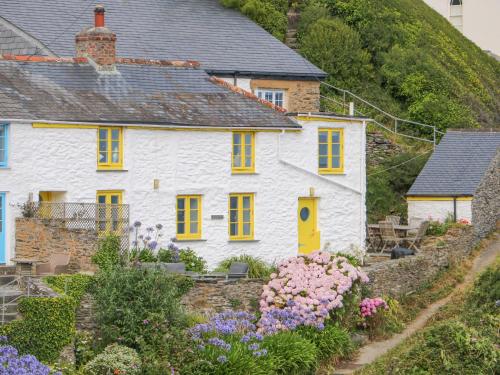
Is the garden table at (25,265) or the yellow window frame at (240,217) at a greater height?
the yellow window frame at (240,217)

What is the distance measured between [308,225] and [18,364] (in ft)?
54.6

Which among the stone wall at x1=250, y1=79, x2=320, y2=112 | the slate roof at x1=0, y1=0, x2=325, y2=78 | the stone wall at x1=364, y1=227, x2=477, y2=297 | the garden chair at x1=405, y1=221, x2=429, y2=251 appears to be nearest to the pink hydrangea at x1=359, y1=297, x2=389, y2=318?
the stone wall at x1=364, y1=227, x2=477, y2=297

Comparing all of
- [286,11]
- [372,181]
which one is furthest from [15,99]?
[286,11]

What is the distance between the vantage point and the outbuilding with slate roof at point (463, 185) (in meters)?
48.0

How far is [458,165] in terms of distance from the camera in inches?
1930

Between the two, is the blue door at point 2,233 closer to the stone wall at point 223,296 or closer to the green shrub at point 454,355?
the stone wall at point 223,296

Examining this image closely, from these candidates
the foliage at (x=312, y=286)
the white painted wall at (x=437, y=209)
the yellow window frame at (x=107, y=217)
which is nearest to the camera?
the foliage at (x=312, y=286)

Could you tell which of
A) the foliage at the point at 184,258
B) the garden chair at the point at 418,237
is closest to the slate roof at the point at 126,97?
the foliage at the point at 184,258

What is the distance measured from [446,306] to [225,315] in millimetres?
7732

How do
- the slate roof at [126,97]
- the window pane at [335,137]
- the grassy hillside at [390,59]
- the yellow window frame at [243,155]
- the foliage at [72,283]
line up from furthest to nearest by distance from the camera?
the grassy hillside at [390,59]
the window pane at [335,137]
the yellow window frame at [243,155]
the slate roof at [126,97]
the foliage at [72,283]

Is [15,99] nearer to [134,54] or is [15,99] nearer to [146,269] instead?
[146,269]

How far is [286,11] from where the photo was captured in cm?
6147

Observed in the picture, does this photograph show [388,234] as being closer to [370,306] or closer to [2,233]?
[370,306]

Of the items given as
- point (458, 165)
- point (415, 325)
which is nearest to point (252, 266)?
point (415, 325)
